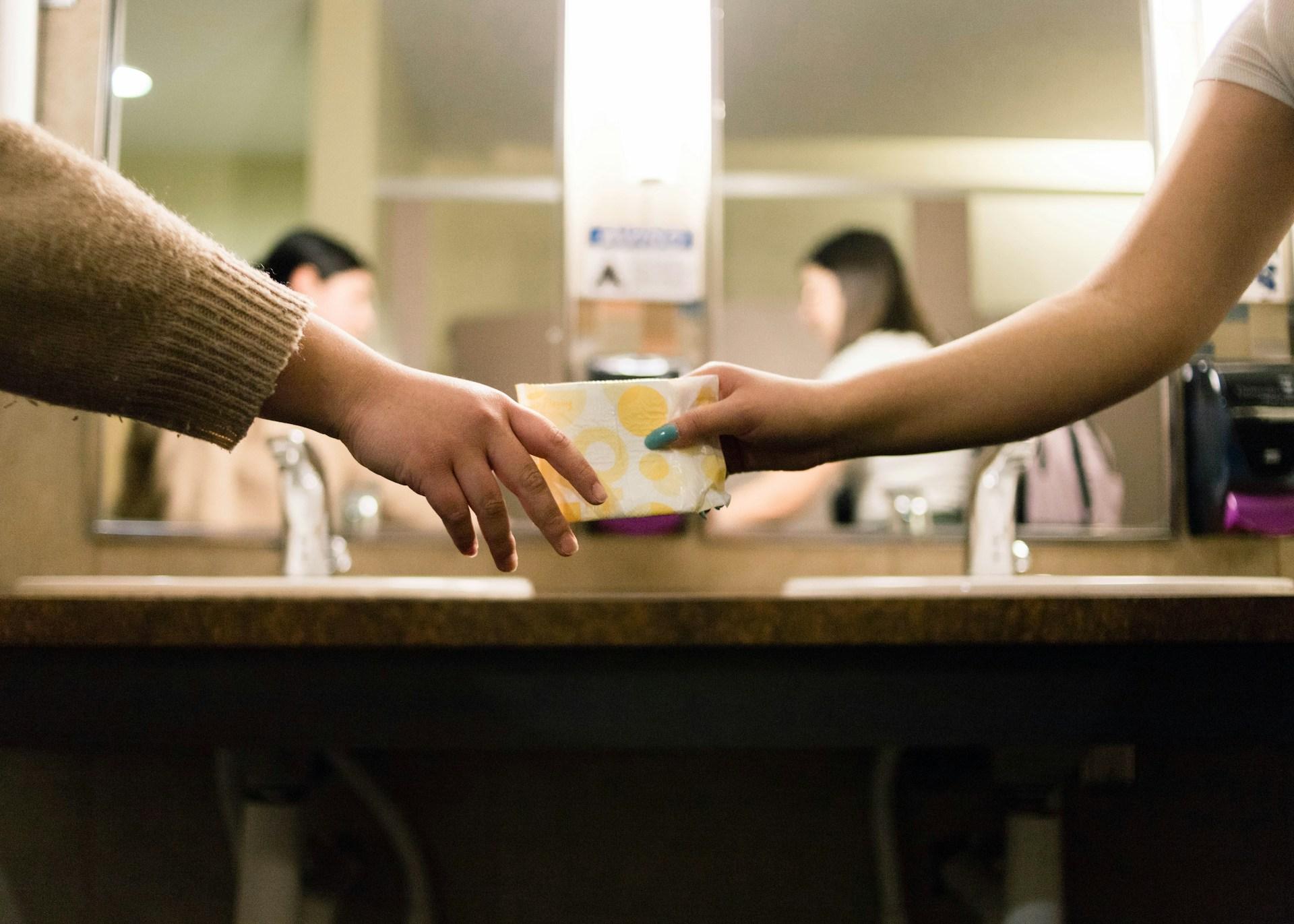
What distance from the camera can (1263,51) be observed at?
0.74 meters

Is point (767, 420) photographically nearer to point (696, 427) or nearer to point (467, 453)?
point (696, 427)

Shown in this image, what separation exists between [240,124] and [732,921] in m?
1.32

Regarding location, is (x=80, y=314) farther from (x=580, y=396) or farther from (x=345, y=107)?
(x=345, y=107)

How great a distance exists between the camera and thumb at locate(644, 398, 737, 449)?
65 cm

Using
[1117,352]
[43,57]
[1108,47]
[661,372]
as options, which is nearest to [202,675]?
[1117,352]

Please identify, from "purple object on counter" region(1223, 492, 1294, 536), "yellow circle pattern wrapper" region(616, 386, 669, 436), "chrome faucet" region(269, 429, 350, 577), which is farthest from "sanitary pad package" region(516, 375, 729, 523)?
"purple object on counter" region(1223, 492, 1294, 536)

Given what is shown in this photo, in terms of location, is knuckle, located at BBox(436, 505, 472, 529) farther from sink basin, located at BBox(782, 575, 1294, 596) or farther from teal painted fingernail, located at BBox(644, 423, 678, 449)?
sink basin, located at BBox(782, 575, 1294, 596)

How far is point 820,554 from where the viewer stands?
4.55ft

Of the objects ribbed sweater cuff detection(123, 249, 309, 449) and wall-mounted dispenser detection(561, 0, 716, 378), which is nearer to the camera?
ribbed sweater cuff detection(123, 249, 309, 449)

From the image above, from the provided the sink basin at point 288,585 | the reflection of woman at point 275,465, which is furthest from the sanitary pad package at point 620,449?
the reflection of woman at point 275,465

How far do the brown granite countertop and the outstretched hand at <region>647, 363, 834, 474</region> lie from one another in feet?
0.42

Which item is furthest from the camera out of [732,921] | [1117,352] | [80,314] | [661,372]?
[661,372]

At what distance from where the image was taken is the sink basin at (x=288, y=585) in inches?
43.5

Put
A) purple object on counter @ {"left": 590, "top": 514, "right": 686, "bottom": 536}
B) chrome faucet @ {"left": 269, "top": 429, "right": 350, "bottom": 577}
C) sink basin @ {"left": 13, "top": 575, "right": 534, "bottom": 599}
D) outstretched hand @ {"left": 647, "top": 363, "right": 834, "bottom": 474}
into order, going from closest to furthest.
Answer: outstretched hand @ {"left": 647, "top": 363, "right": 834, "bottom": 474}
sink basin @ {"left": 13, "top": 575, "right": 534, "bottom": 599}
chrome faucet @ {"left": 269, "top": 429, "right": 350, "bottom": 577}
purple object on counter @ {"left": 590, "top": 514, "right": 686, "bottom": 536}
